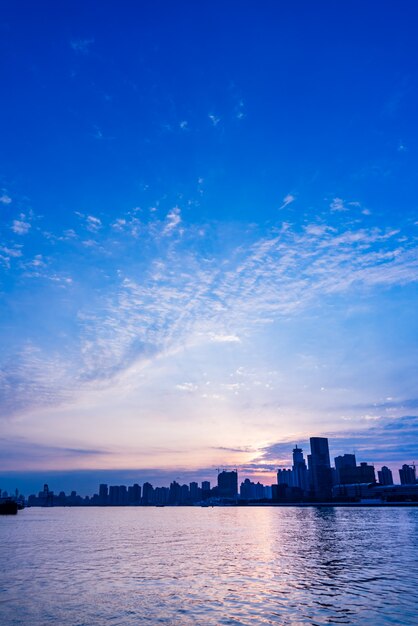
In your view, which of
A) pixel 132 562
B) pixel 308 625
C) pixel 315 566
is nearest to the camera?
pixel 308 625

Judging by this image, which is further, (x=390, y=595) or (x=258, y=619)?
(x=390, y=595)

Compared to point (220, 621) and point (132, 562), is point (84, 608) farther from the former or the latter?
point (132, 562)

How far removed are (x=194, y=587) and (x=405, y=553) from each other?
3516cm

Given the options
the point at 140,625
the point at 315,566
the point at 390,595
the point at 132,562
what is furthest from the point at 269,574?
the point at 140,625

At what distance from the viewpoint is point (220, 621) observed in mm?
27188

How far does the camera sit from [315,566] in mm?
49312

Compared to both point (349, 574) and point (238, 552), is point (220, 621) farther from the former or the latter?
point (238, 552)

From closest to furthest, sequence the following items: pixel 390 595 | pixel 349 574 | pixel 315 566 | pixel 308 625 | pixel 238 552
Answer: pixel 308 625 < pixel 390 595 < pixel 349 574 < pixel 315 566 < pixel 238 552

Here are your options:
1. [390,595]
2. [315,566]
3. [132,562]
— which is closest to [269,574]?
[315,566]

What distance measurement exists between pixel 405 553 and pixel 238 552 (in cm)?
2246

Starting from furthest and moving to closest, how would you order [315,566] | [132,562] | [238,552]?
[238,552] < [132,562] < [315,566]

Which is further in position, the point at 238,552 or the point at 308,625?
the point at 238,552

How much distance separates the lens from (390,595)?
3375cm

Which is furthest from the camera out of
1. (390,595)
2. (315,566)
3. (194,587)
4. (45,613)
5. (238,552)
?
(238,552)
